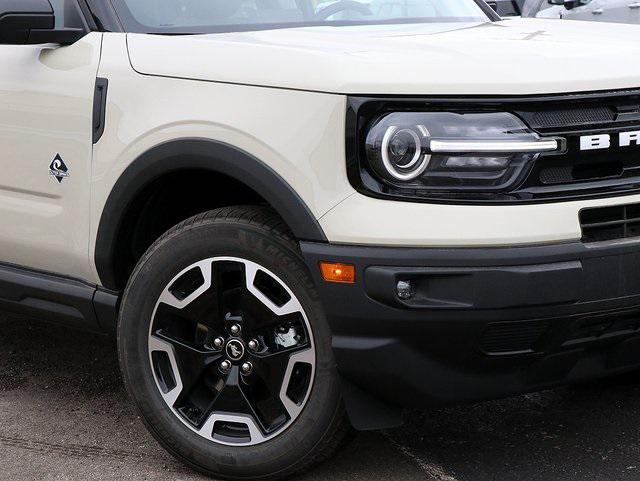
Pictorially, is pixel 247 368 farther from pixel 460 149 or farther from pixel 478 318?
pixel 460 149

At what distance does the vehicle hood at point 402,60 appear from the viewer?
2.87 metres

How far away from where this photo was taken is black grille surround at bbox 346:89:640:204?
9.36 ft

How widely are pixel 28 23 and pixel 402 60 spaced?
122 centimetres

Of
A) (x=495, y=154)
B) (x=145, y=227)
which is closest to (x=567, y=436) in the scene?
(x=495, y=154)

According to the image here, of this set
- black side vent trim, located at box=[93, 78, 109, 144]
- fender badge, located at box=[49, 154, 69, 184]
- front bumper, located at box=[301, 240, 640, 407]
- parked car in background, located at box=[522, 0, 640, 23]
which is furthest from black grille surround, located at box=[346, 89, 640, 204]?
parked car in background, located at box=[522, 0, 640, 23]

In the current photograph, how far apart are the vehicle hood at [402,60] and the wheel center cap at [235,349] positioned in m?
0.73

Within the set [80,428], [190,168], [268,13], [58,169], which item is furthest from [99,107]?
[80,428]

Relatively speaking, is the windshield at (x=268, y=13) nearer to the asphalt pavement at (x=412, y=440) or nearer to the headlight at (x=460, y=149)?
the headlight at (x=460, y=149)

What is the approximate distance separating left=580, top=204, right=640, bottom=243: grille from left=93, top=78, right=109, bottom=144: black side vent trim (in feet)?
4.68

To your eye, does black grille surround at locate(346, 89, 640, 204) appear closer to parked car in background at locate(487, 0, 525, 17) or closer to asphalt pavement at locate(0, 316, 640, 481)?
asphalt pavement at locate(0, 316, 640, 481)

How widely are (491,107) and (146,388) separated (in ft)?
4.39

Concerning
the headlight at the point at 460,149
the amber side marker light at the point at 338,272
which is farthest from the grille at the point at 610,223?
the amber side marker light at the point at 338,272

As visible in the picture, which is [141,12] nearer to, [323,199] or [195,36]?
[195,36]

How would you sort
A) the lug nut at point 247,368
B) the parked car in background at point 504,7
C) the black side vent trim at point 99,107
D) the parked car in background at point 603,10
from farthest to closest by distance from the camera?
the parked car in background at point 603,10, the parked car in background at point 504,7, the black side vent trim at point 99,107, the lug nut at point 247,368
